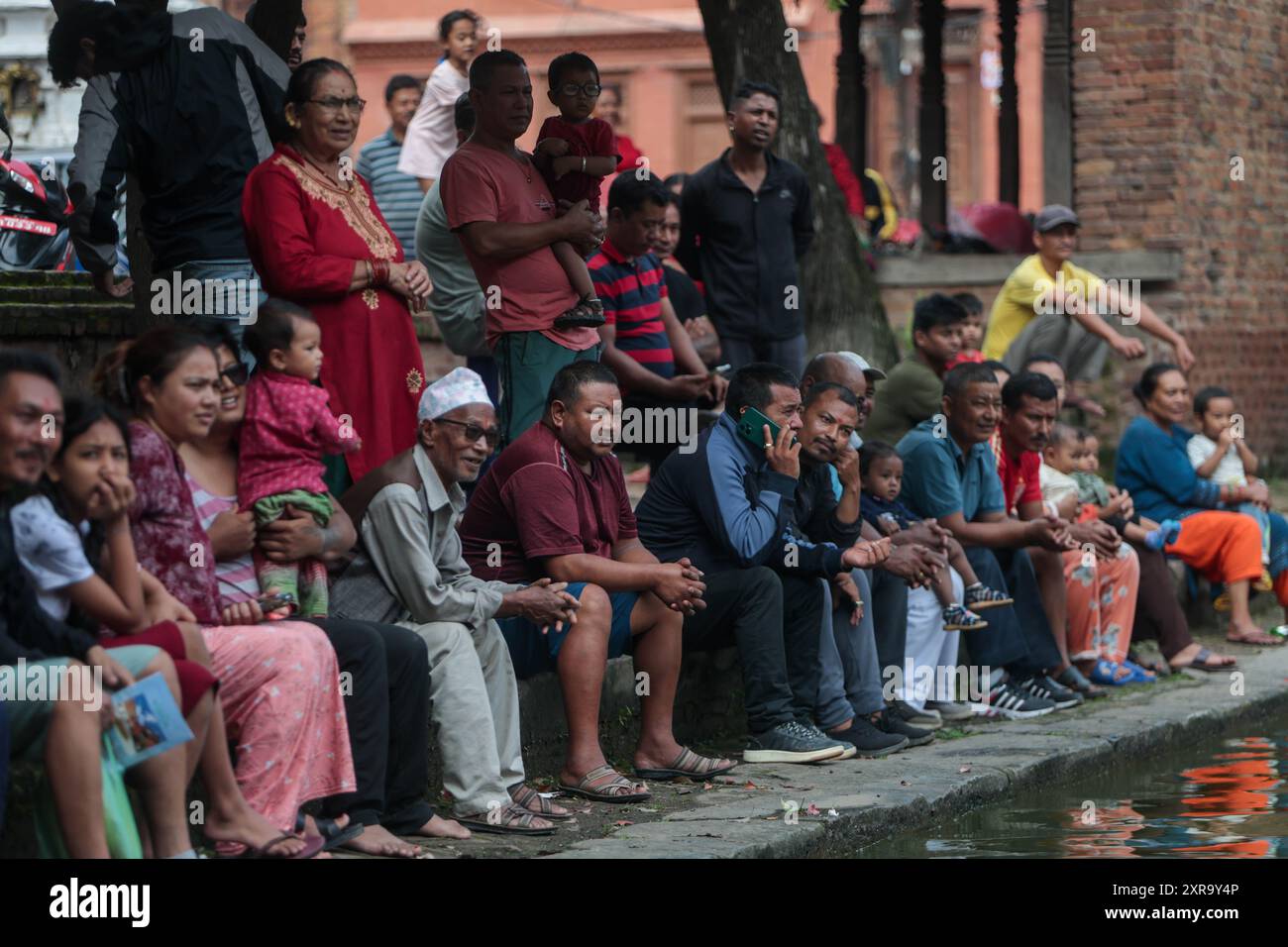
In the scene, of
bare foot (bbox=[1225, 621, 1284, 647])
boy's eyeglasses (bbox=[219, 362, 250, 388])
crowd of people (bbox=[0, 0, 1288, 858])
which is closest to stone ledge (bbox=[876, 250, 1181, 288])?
bare foot (bbox=[1225, 621, 1284, 647])

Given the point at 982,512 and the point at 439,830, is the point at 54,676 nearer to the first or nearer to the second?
the point at 439,830

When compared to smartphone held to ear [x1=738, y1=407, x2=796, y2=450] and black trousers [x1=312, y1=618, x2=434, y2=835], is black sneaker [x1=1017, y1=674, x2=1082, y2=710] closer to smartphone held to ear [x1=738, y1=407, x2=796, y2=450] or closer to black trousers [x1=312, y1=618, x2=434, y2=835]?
smartphone held to ear [x1=738, y1=407, x2=796, y2=450]

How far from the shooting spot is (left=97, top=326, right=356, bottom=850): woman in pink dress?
19.5 feet

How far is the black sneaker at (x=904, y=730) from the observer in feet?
27.8

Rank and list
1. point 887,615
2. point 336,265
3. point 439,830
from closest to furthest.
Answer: point 439,830
point 336,265
point 887,615

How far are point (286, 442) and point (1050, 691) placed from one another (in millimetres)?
4186

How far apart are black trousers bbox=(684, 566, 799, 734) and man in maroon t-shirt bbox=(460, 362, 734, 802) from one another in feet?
1.01

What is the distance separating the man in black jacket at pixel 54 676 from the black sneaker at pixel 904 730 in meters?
3.62

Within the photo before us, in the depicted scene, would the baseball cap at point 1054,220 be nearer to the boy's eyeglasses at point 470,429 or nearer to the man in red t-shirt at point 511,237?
the man in red t-shirt at point 511,237

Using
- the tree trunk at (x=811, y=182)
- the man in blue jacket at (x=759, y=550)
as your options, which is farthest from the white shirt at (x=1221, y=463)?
the man in blue jacket at (x=759, y=550)

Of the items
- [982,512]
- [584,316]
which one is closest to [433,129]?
[584,316]

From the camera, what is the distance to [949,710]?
29.6ft

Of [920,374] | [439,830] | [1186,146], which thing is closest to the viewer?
[439,830]

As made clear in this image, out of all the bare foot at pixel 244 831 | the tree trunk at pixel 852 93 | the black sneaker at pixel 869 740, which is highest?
the tree trunk at pixel 852 93
